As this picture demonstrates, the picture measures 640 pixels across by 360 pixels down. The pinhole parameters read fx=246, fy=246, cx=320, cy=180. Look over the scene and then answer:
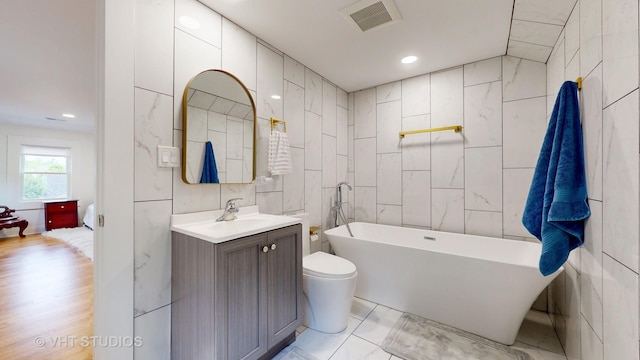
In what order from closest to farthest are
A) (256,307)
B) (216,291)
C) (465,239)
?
(216,291), (256,307), (465,239)

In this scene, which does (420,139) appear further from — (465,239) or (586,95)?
(586,95)

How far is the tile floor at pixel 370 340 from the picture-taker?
170 centimetres

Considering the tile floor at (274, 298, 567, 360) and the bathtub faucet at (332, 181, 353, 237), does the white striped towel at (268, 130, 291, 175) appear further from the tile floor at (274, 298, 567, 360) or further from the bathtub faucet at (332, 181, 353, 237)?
the tile floor at (274, 298, 567, 360)

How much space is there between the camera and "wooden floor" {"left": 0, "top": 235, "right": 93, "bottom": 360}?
1.77 m

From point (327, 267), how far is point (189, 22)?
1986 millimetres

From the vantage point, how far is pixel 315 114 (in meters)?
2.72

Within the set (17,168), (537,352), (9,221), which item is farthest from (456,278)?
(17,168)

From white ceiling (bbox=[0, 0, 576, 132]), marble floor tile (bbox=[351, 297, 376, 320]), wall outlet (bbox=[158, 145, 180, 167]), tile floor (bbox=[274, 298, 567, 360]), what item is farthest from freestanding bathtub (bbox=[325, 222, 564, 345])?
white ceiling (bbox=[0, 0, 576, 132])

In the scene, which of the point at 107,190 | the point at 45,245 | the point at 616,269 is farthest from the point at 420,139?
the point at 45,245

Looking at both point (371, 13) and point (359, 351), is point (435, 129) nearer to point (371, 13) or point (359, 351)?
point (371, 13)

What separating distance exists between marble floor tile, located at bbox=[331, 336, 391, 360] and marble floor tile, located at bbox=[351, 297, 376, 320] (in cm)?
33

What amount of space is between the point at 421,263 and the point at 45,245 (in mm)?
6201

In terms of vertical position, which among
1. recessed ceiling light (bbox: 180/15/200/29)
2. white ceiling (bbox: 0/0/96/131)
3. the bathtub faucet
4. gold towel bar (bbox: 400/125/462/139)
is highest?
white ceiling (bbox: 0/0/96/131)

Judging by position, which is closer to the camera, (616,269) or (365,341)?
(616,269)
